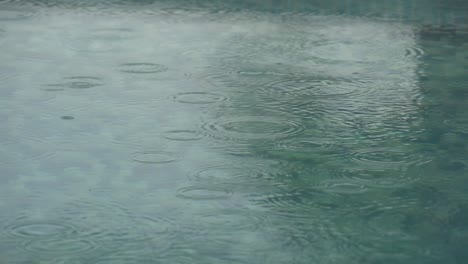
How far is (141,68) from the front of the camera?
4969mm

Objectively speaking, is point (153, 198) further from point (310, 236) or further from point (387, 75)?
point (387, 75)

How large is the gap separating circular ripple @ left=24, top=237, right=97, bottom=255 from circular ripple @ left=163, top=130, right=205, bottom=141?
109cm

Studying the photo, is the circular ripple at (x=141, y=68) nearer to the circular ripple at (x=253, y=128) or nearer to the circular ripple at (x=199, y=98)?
the circular ripple at (x=199, y=98)

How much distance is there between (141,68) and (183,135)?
1.11 metres

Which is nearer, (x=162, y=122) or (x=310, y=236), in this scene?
(x=310, y=236)

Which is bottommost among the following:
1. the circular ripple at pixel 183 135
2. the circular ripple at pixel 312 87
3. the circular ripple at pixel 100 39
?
the circular ripple at pixel 100 39

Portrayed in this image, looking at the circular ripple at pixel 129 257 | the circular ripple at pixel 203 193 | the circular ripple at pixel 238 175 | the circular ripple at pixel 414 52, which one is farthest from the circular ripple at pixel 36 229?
the circular ripple at pixel 414 52

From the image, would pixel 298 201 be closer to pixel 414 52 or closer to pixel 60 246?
pixel 60 246

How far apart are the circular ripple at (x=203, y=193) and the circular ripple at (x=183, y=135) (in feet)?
1.90

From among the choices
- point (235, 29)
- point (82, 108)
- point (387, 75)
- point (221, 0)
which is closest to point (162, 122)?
point (82, 108)

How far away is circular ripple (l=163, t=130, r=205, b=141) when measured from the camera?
3.89 meters

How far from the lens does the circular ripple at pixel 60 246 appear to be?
2.77 metres

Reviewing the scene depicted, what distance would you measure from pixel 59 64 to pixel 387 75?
1.54 metres

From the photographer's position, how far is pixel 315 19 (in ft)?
20.5
